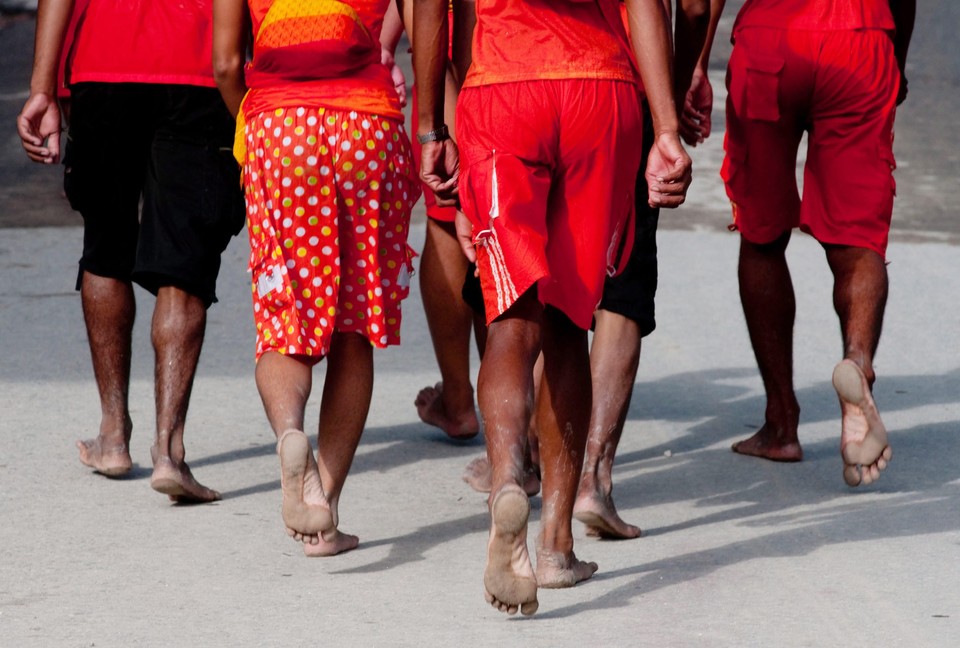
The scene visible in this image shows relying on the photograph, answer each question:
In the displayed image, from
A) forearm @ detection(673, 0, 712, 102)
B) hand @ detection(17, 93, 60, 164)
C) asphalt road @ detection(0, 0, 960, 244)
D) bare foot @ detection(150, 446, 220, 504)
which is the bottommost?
asphalt road @ detection(0, 0, 960, 244)

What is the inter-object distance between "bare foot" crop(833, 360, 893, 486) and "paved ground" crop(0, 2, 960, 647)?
127 mm

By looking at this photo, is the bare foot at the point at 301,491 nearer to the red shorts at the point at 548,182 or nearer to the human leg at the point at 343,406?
the human leg at the point at 343,406

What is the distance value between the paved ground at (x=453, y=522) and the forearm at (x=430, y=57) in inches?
43.9

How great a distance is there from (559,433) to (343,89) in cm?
106

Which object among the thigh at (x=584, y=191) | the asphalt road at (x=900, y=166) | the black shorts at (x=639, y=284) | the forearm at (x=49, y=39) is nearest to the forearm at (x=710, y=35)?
the black shorts at (x=639, y=284)

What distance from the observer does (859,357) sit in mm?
4855

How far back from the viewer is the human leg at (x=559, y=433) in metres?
3.82

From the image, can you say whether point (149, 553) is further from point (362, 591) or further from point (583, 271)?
point (583, 271)

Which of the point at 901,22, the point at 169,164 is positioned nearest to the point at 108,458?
the point at 169,164

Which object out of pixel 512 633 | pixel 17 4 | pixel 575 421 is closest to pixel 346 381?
pixel 575 421

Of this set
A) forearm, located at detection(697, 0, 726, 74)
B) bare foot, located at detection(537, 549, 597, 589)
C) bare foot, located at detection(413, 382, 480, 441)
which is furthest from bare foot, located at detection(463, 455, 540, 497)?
forearm, located at detection(697, 0, 726, 74)

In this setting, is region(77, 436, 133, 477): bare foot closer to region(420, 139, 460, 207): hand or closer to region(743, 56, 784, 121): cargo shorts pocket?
region(420, 139, 460, 207): hand

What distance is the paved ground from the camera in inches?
142

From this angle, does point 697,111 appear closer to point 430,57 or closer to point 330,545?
point 430,57
